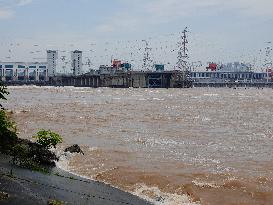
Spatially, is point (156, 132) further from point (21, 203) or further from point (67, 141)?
point (21, 203)

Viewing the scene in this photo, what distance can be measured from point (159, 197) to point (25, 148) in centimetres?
402

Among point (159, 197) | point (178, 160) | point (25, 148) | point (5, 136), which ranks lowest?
point (178, 160)

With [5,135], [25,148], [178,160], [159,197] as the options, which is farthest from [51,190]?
[178,160]

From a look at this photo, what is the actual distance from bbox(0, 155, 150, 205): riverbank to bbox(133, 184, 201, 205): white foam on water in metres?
0.47

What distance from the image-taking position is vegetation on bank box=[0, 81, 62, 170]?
40.1 feet

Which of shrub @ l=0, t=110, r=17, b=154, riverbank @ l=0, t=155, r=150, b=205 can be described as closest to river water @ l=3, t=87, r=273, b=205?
riverbank @ l=0, t=155, r=150, b=205

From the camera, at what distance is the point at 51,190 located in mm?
10070

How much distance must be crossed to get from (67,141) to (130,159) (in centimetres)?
556

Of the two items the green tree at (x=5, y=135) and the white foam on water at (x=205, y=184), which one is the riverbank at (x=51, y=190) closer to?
the green tree at (x=5, y=135)

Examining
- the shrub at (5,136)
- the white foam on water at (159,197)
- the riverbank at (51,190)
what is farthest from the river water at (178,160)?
the shrub at (5,136)

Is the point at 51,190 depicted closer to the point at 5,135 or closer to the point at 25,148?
the point at 25,148

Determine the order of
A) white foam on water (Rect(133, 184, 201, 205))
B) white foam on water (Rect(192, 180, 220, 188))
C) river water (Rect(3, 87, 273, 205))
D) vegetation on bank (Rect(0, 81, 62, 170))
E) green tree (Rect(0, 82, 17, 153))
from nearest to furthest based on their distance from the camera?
1. white foam on water (Rect(133, 184, 201, 205))
2. vegetation on bank (Rect(0, 81, 62, 170))
3. green tree (Rect(0, 82, 17, 153))
4. river water (Rect(3, 87, 273, 205))
5. white foam on water (Rect(192, 180, 220, 188))

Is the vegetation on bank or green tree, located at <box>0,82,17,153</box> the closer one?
the vegetation on bank

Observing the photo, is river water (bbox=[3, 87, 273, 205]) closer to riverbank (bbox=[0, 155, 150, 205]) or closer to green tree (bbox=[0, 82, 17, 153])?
riverbank (bbox=[0, 155, 150, 205])
